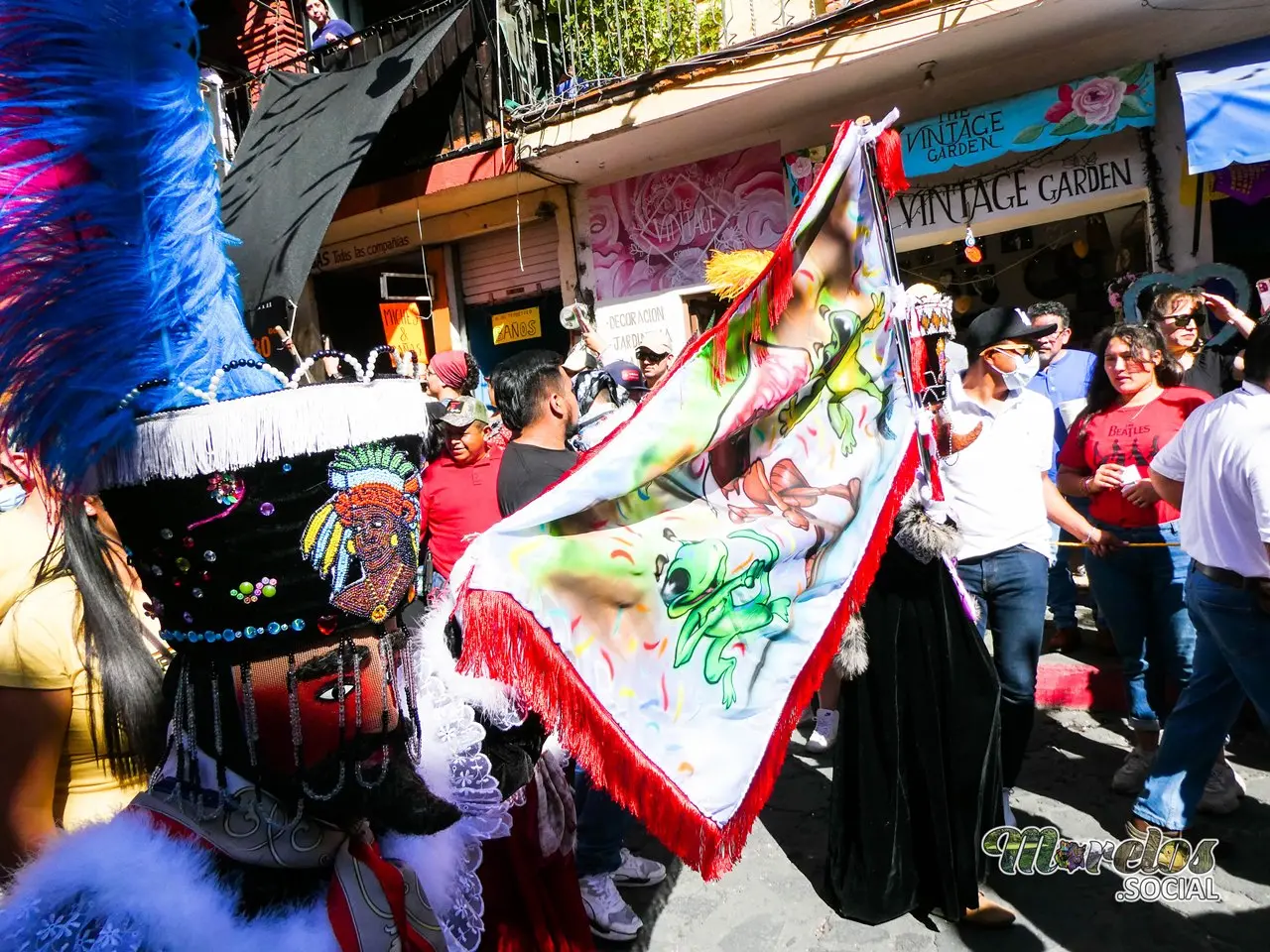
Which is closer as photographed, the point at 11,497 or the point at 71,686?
the point at 71,686

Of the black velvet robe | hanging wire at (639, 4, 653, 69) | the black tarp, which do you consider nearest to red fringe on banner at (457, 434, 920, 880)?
the black velvet robe

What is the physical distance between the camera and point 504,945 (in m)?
2.08

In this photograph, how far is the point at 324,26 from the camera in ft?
28.3

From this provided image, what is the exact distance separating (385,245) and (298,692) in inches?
358

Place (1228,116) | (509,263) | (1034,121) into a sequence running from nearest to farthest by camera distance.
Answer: (1228,116)
(1034,121)
(509,263)

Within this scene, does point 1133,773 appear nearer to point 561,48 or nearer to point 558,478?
point 558,478

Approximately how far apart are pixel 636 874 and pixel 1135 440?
2.85 meters

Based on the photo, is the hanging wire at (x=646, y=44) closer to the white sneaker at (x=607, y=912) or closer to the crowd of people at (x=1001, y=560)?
the crowd of people at (x=1001, y=560)

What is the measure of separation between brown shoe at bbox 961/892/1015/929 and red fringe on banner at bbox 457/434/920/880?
1.43 meters

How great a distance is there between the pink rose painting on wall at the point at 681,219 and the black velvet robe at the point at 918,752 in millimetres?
5287

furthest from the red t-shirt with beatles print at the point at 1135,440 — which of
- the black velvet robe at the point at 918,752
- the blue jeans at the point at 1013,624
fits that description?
the black velvet robe at the point at 918,752

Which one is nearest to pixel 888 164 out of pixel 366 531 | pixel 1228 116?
pixel 366 531

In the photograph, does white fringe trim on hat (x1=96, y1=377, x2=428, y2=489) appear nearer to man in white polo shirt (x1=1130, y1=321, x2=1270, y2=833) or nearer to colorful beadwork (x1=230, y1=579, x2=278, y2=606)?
colorful beadwork (x1=230, y1=579, x2=278, y2=606)

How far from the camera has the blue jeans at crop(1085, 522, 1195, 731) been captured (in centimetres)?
356
